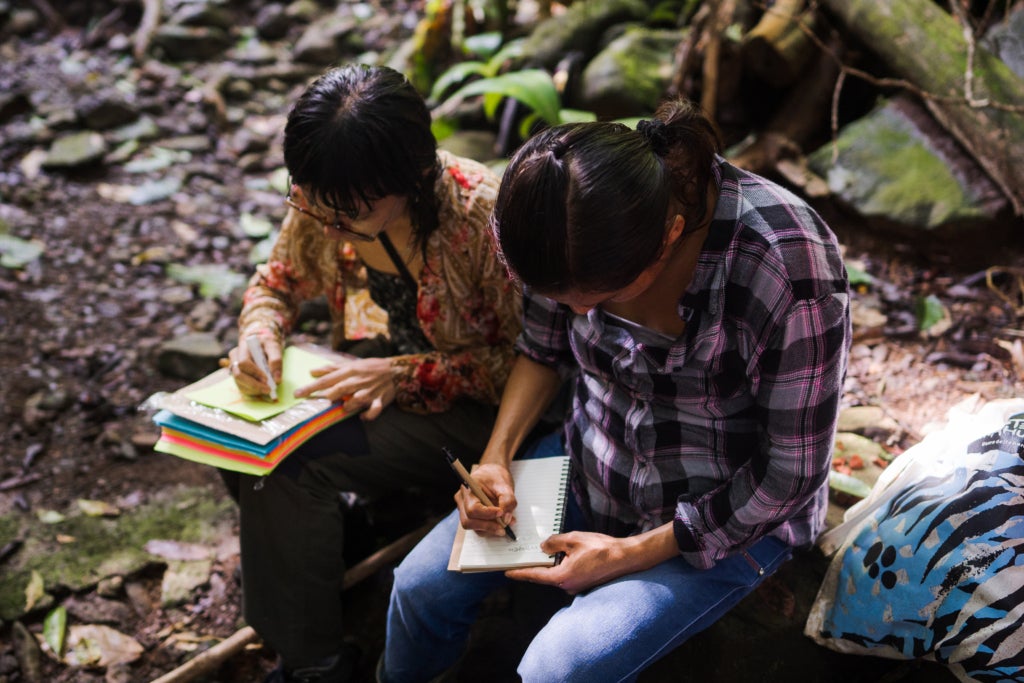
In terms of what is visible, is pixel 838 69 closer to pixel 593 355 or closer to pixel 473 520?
pixel 593 355

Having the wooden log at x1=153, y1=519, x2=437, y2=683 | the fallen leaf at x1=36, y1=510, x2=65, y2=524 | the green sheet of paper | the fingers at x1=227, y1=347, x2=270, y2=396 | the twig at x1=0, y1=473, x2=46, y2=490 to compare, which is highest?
the fingers at x1=227, y1=347, x2=270, y2=396

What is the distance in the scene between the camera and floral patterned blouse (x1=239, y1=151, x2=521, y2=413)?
2.20 m

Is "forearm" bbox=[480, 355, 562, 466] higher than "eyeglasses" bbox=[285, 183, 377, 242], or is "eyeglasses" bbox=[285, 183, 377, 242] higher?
"eyeglasses" bbox=[285, 183, 377, 242]

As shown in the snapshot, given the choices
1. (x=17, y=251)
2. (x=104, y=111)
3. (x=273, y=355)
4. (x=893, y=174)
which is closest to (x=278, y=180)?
(x=104, y=111)

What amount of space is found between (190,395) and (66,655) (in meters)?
1.17

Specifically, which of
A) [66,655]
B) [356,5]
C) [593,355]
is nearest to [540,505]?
[593,355]

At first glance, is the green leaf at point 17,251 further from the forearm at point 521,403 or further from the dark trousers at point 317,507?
the forearm at point 521,403

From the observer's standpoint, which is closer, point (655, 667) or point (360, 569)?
point (655, 667)

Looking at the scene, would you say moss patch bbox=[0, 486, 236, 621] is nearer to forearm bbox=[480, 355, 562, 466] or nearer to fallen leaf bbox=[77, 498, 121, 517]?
fallen leaf bbox=[77, 498, 121, 517]

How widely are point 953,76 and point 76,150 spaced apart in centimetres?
579

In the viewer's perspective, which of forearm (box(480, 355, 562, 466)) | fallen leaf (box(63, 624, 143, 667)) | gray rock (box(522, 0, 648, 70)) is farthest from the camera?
gray rock (box(522, 0, 648, 70))

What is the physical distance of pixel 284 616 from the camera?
2.23 metres

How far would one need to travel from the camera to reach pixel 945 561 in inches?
63.8

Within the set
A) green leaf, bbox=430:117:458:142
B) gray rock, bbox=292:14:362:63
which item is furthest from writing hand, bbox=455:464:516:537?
gray rock, bbox=292:14:362:63
